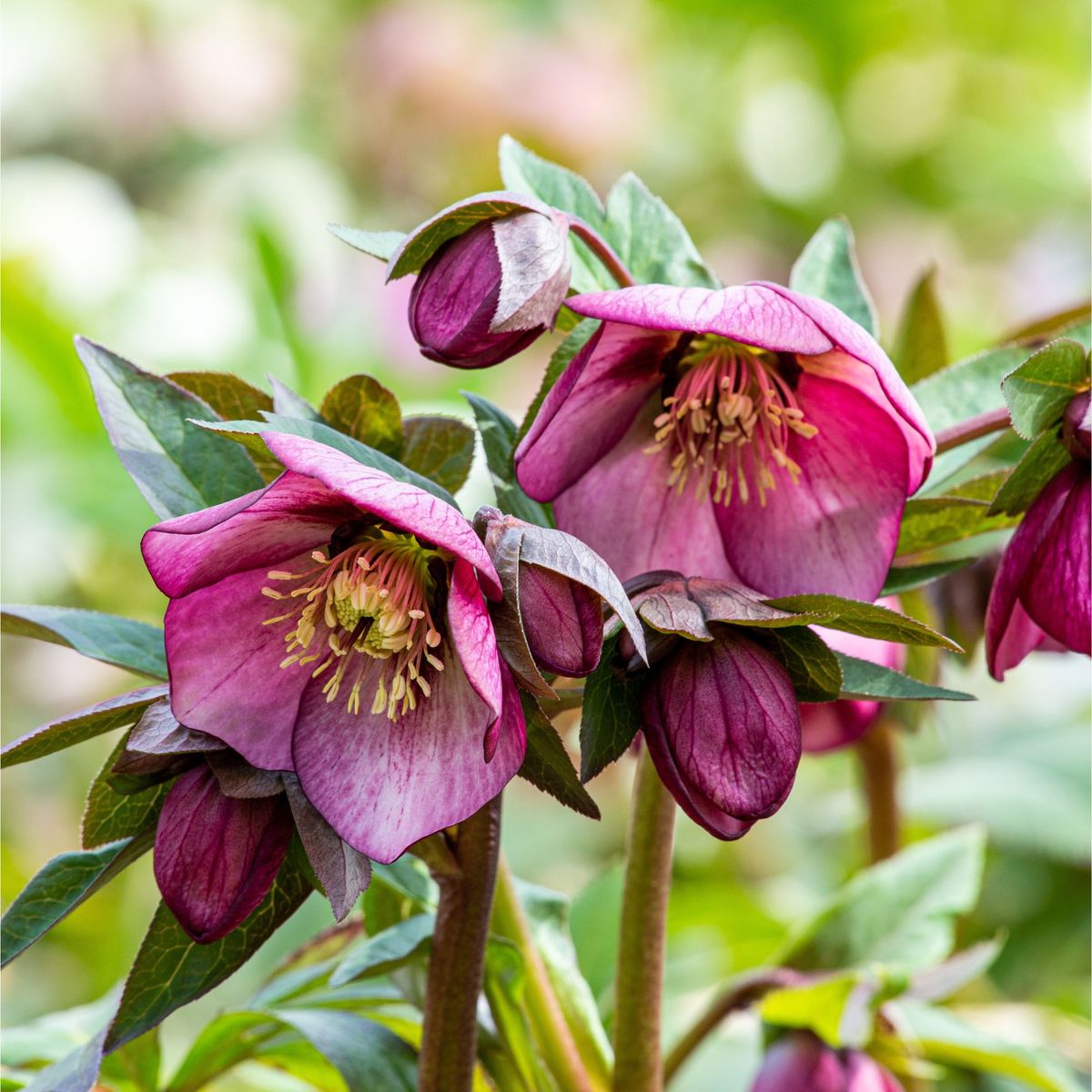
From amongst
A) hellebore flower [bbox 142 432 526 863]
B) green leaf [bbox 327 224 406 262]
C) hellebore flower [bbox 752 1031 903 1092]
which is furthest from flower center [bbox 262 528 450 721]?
hellebore flower [bbox 752 1031 903 1092]

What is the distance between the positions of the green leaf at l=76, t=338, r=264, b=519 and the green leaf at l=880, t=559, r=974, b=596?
0.87ft

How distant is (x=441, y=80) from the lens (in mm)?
2814

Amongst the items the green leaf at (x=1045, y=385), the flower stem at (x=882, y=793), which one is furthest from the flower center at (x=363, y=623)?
the flower stem at (x=882, y=793)

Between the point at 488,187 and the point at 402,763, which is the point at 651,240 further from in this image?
the point at 488,187

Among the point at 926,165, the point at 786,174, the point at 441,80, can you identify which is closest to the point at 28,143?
the point at 441,80

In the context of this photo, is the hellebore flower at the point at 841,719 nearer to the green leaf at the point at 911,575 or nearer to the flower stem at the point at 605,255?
the green leaf at the point at 911,575

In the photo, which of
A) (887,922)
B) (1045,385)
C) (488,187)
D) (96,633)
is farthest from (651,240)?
(488,187)

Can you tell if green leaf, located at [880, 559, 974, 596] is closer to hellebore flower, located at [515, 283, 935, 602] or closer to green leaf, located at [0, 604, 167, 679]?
hellebore flower, located at [515, 283, 935, 602]

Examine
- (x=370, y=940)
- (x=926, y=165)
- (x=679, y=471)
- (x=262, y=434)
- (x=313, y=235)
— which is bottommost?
(x=926, y=165)

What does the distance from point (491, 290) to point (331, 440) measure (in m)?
0.08

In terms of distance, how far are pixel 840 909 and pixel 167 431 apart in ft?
1.55

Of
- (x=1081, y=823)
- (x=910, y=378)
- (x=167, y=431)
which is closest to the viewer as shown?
(x=167, y=431)

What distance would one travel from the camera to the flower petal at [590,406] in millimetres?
506

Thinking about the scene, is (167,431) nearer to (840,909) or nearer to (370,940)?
(370,940)
